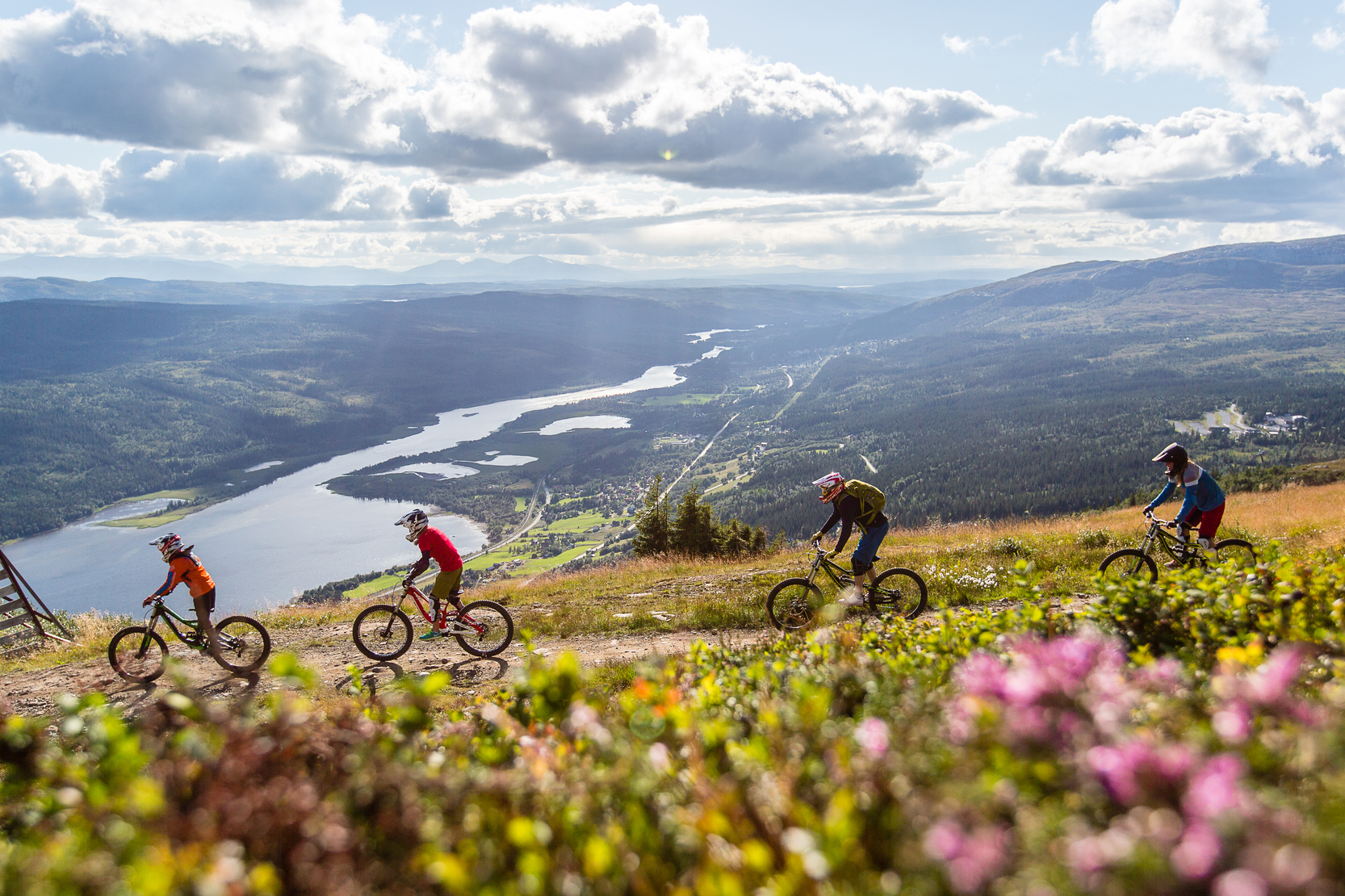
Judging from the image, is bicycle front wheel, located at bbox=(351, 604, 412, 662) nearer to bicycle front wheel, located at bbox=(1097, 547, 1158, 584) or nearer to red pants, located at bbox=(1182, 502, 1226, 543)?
bicycle front wheel, located at bbox=(1097, 547, 1158, 584)

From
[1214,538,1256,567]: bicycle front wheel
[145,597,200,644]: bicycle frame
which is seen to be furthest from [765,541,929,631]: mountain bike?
[145,597,200,644]: bicycle frame

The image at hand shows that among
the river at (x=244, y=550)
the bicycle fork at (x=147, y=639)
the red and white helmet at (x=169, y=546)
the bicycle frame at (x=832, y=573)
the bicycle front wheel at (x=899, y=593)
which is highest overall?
the red and white helmet at (x=169, y=546)

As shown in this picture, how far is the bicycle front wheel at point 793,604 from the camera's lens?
1150 centimetres

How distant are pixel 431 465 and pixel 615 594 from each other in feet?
600

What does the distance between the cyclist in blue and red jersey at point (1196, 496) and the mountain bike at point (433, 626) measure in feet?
39.0

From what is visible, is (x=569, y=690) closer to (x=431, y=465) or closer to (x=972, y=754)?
A: (x=972, y=754)

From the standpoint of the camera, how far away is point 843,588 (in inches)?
458

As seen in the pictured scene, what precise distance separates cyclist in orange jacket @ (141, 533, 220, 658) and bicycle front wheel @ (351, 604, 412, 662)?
225cm

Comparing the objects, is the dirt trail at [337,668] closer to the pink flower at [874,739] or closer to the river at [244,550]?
the pink flower at [874,739]

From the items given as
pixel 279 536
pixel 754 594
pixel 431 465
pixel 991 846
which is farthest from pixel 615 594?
pixel 431 465

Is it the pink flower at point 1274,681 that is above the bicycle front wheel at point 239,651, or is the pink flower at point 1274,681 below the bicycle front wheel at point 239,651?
above

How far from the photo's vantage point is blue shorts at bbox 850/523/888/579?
37.5ft

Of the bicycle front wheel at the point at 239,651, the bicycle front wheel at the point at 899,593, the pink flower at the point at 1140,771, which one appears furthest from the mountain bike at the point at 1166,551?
the bicycle front wheel at the point at 239,651

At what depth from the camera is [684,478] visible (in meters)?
168
